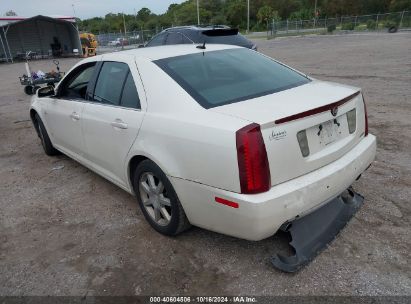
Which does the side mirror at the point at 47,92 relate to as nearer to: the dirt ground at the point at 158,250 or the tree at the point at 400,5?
the dirt ground at the point at 158,250

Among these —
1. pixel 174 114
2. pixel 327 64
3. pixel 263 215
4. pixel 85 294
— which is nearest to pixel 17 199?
pixel 85 294

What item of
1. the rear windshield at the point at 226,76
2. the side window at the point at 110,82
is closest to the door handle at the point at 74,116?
the side window at the point at 110,82

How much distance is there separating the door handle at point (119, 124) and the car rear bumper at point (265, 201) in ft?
2.57

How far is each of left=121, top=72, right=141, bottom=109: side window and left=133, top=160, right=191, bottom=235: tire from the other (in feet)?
1.75

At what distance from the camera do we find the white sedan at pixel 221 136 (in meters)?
2.30

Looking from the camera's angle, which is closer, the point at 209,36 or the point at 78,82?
the point at 78,82

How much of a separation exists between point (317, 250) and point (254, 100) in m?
1.23

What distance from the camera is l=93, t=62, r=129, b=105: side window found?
11.0 ft

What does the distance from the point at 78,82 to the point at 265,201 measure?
3.09 m

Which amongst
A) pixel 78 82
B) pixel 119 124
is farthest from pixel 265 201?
pixel 78 82

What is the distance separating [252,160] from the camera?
224 centimetres

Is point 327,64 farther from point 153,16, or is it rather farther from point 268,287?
point 153,16

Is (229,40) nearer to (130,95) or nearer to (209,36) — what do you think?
(209,36)

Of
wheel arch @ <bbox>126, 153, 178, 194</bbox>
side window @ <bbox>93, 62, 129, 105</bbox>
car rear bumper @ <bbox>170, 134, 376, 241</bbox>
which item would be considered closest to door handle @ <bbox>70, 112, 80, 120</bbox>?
side window @ <bbox>93, 62, 129, 105</bbox>
